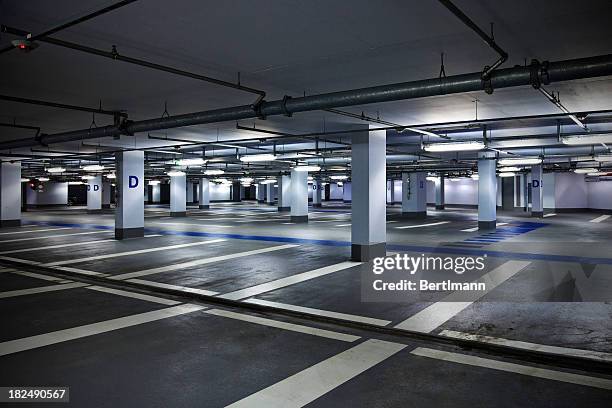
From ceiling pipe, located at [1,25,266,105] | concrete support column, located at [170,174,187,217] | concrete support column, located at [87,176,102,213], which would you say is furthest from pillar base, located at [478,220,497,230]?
concrete support column, located at [87,176,102,213]

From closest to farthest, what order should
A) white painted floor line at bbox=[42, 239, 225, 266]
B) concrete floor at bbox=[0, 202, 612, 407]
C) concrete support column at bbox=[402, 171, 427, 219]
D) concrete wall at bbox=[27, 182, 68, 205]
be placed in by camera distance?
concrete floor at bbox=[0, 202, 612, 407] < white painted floor line at bbox=[42, 239, 225, 266] < concrete support column at bbox=[402, 171, 427, 219] < concrete wall at bbox=[27, 182, 68, 205]

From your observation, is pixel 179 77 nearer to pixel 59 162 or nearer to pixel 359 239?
pixel 359 239

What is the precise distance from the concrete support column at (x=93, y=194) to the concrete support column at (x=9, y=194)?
1297 centimetres

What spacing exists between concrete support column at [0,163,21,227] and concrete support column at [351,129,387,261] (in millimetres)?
20377

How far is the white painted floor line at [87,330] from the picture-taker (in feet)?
17.9

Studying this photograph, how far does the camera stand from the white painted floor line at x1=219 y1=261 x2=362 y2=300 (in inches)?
320

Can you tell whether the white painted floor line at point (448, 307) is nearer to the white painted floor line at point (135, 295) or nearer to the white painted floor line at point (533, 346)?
the white painted floor line at point (533, 346)

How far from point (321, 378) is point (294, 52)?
4524 mm

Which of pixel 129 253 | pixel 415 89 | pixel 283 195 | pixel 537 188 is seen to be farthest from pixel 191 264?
pixel 283 195

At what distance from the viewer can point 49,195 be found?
4822 centimetres

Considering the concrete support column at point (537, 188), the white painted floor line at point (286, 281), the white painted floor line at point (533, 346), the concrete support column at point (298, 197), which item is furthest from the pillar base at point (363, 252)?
the concrete support column at point (537, 188)

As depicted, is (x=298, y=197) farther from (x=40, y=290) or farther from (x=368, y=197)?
(x=40, y=290)

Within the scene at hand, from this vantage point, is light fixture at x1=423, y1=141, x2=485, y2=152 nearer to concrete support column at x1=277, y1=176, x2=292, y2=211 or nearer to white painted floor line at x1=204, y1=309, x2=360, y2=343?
white painted floor line at x1=204, y1=309, x2=360, y2=343

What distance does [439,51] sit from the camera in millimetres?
6305
